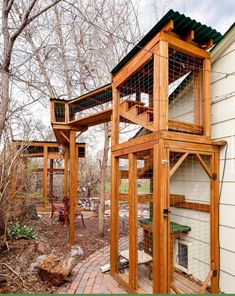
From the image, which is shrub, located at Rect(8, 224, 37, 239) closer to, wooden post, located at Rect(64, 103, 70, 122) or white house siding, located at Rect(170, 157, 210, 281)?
wooden post, located at Rect(64, 103, 70, 122)

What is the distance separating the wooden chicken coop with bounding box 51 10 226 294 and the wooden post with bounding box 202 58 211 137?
0.01m

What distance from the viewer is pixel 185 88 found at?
391 centimetres

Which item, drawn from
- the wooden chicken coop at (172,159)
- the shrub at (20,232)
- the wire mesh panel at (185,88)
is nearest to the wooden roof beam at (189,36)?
the wooden chicken coop at (172,159)

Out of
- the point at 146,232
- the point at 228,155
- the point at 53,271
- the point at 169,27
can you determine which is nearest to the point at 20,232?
the point at 53,271

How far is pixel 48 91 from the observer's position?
9.38m

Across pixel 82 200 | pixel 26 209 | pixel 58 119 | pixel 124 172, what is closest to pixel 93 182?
pixel 82 200

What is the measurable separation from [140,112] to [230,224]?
2016mm

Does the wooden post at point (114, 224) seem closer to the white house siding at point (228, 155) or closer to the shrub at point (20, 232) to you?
the white house siding at point (228, 155)

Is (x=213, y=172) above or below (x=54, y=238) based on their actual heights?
above

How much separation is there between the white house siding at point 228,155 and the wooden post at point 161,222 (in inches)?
38.1

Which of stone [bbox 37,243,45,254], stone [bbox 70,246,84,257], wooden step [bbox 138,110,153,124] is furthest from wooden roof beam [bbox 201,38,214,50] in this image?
stone [bbox 37,243,45,254]

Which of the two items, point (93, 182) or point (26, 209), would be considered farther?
point (93, 182)

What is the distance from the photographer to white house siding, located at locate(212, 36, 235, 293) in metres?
3.08

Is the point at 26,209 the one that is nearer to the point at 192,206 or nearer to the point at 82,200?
the point at 192,206
